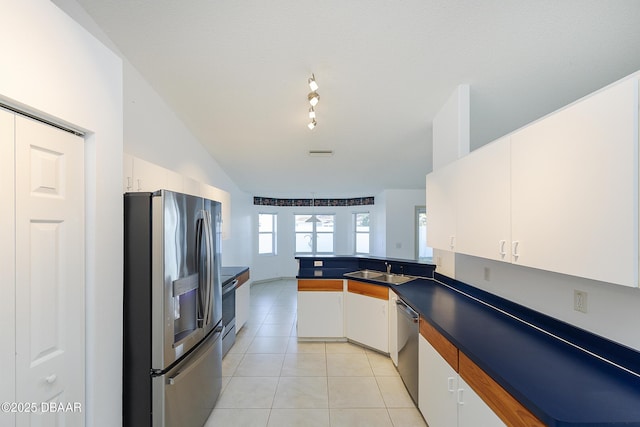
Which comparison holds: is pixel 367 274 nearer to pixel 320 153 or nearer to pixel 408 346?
pixel 408 346

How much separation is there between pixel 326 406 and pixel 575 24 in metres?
3.28

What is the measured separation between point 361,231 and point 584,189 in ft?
21.7

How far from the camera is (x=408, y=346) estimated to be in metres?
2.45

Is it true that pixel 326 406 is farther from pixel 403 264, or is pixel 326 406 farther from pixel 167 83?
pixel 167 83

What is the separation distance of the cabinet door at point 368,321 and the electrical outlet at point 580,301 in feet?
5.85

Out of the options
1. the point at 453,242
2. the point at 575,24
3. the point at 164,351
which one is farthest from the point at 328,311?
the point at 575,24

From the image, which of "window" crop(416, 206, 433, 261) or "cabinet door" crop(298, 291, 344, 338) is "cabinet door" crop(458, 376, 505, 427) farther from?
"window" crop(416, 206, 433, 261)

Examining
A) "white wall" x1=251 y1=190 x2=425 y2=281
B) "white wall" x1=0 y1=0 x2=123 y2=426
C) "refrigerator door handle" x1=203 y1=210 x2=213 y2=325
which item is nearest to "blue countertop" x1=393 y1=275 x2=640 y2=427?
"refrigerator door handle" x1=203 y1=210 x2=213 y2=325

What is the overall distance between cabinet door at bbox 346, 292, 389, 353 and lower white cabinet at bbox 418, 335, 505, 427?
998 millimetres

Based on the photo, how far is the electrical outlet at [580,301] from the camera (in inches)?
58.9

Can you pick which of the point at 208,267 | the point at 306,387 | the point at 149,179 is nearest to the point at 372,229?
the point at 306,387

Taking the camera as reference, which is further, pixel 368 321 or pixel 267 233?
pixel 267 233

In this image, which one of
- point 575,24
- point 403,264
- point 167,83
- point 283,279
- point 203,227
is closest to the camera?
point 575,24

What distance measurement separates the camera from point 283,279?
7.85 m
